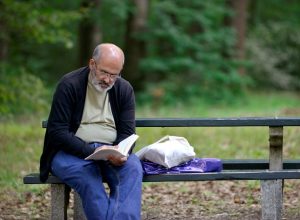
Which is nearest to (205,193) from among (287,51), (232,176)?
(232,176)

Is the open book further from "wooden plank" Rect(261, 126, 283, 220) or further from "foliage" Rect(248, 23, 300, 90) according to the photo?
"foliage" Rect(248, 23, 300, 90)

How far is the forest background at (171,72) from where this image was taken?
25.9ft

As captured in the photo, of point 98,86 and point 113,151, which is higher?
point 98,86

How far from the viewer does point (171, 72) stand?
21656 millimetres

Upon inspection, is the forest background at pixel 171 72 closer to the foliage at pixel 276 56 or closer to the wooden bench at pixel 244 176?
the foliage at pixel 276 56

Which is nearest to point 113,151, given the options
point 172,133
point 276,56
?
point 172,133

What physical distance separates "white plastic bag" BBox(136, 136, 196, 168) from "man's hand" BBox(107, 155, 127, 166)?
1.05 feet

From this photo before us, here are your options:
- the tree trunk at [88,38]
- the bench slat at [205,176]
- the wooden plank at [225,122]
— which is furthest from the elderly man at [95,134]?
the tree trunk at [88,38]

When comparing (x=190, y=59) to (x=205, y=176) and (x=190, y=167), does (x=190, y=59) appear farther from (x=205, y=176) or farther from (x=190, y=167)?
(x=205, y=176)

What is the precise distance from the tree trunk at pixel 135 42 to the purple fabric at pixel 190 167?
15562 millimetres

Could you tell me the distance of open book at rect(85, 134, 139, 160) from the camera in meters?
5.37

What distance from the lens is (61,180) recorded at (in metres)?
5.71

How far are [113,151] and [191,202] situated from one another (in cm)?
215

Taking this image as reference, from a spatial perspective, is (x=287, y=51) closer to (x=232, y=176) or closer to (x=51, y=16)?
(x=51, y=16)
